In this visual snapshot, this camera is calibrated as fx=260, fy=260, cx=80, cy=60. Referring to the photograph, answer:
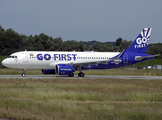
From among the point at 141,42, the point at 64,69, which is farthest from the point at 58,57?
the point at 141,42

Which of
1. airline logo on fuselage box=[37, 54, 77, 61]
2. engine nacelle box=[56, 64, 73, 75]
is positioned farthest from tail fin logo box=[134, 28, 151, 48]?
engine nacelle box=[56, 64, 73, 75]

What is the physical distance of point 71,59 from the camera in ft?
132

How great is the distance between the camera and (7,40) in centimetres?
12188

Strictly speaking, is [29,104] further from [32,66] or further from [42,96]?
[32,66]

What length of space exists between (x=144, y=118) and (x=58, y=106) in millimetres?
4582

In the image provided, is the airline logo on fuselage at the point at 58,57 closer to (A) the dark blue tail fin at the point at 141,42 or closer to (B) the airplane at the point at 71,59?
(B) the airplane at the point at 71,59

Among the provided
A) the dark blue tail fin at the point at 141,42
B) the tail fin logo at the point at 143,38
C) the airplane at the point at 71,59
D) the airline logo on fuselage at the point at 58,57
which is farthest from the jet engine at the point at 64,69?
the tail fin logo at the point at 143,38

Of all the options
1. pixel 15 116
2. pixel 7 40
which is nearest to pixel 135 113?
pixel 15 116

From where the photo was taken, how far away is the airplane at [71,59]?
37812 mm

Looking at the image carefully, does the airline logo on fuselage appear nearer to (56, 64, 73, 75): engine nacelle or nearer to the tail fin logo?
(56, 64, 73, 75): engine nacelle

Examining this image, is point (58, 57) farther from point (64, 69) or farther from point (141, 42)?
point (141, 42)

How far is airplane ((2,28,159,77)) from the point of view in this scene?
37.8m

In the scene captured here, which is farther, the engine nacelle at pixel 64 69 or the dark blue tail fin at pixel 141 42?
the dark blue tail fin at pixel 141 42

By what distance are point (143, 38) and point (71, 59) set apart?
13239 millimetres
